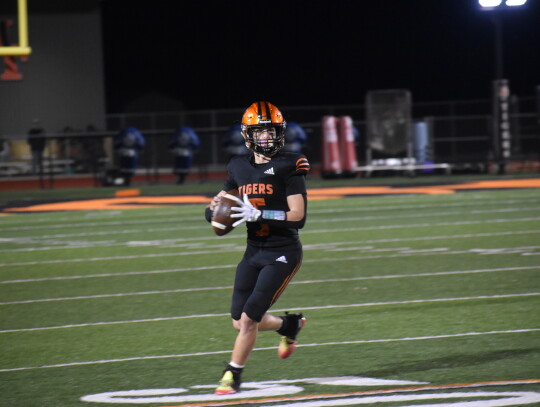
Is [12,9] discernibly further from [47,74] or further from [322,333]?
[322,333]

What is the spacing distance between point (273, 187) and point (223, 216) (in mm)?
327

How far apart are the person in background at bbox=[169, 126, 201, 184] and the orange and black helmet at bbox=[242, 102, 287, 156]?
2012 cm

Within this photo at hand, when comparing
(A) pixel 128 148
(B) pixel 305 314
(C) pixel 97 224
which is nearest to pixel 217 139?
(A) pixel 128 148

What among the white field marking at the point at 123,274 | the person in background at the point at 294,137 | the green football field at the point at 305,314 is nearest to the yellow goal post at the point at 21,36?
the green football field at the point at 305,314

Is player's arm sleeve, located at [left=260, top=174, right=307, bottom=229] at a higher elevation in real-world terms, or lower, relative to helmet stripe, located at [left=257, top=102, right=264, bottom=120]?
lower

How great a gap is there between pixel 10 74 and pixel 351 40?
15578mm

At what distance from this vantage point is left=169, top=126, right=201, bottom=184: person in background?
85.6 ft

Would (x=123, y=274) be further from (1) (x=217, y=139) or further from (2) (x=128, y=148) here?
(1) (x=217, y=139)

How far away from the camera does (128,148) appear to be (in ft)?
85.4

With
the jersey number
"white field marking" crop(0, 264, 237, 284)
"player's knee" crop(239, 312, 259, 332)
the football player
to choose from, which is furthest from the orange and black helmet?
"white field marking" crop(0, 264, 237, 284)

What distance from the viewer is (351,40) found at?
39.2 meters

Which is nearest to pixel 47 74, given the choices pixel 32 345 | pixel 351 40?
pixel 351 40

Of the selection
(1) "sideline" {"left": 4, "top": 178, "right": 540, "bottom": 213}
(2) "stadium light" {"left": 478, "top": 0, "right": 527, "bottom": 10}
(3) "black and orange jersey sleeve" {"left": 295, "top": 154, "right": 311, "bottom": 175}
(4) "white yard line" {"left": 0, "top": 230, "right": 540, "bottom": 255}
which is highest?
(2) "stadium light" {"left": 478, "top": 0, "right": 527, "bottom": 10}

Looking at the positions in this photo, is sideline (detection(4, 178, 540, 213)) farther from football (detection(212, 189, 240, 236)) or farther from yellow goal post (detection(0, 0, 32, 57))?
football (detection(212, 189, 240, 236))
